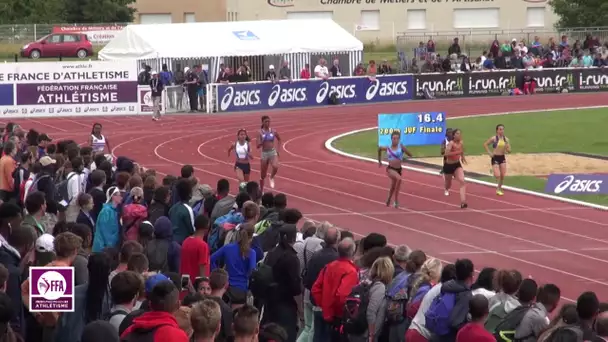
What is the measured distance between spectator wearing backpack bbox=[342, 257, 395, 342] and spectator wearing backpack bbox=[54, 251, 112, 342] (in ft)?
7.23

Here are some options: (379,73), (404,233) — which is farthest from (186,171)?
(379,73)

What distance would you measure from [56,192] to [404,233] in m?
6.94

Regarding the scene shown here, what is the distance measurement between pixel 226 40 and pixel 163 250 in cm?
3716

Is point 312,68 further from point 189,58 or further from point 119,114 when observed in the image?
point 119,114

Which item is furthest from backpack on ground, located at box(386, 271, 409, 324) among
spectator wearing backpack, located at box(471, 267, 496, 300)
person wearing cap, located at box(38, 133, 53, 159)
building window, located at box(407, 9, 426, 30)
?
building window, located at box(407, 9, 426, 30)

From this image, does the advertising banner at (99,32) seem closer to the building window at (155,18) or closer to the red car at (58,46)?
the red car at (58,46)

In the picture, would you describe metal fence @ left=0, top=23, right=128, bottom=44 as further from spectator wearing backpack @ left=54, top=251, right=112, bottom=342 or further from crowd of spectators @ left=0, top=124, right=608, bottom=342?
spectator wearing backpack @ left=54, top=251, right=112, bottom=342

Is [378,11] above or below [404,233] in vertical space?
above

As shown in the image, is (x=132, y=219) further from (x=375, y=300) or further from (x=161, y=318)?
(x=161, y=318)

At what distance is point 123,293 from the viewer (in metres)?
8.86

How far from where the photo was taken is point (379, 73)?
167 feet

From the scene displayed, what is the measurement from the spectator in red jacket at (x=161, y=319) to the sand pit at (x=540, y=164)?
20526 millimetres

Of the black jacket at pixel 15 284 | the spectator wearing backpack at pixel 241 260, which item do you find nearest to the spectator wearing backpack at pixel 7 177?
the spectator wearing backpack at pixel 241 260

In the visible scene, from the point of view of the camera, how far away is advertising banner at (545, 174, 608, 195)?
81.6 ft
